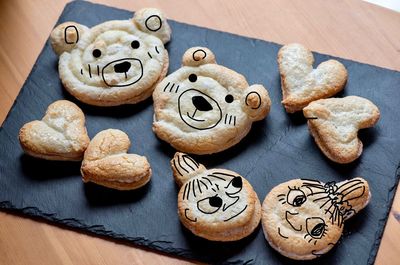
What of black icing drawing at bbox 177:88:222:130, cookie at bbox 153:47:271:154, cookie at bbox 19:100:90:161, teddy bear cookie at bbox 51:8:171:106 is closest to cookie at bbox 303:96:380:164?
cookie at bbox 153:47:271:154

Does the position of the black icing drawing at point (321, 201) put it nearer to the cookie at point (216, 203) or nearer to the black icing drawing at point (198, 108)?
the cookie at point (216, 203)

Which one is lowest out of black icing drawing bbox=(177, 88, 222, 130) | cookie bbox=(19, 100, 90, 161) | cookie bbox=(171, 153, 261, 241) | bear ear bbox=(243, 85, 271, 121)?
cookie bbox=(19, 100, 90, 161)

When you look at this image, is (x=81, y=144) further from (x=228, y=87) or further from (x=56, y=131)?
(x=228, y=87)

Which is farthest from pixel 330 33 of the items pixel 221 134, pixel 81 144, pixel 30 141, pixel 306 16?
pixel 30 141

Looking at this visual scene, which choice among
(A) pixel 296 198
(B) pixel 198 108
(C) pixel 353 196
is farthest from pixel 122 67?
(C) pixel 353 196

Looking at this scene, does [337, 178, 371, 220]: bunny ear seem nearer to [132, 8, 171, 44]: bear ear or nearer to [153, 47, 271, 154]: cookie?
[153, 47, 271, 154]: cookie

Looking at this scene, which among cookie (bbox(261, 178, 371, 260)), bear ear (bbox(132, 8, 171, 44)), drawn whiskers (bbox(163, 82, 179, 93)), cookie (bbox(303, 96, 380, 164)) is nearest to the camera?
cookie (bbox(261, 178, 371, 260))

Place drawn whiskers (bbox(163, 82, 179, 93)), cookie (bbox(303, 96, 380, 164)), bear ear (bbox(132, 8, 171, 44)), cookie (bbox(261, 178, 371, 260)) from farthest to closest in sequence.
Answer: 1. bear ear (bbox(132, 8, 171, 44))
2. drawn whiskers (bbox(163, 82, 179, 93))
3. cookie (bbox(303, 96, 380, 164))
4. cookie (bbox(261, 178, 371, 260))
